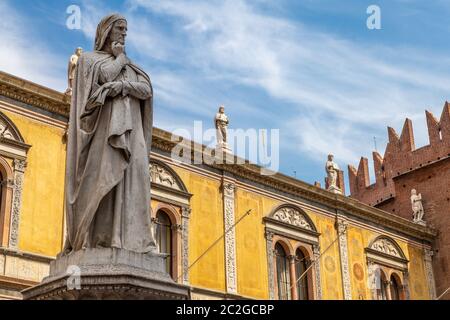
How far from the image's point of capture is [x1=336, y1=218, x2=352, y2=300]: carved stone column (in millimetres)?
24266

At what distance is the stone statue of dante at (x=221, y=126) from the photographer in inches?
874

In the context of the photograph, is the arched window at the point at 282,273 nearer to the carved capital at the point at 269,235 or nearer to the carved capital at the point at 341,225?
the carved capital at the point at 269,235

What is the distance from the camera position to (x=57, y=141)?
18047mm

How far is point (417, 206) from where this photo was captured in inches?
1152

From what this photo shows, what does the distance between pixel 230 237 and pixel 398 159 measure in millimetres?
12513

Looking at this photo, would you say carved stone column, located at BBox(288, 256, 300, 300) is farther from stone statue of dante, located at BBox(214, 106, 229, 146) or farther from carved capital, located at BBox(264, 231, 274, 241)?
stone statue of dante, located at BBox(214, 106, 229, 146)

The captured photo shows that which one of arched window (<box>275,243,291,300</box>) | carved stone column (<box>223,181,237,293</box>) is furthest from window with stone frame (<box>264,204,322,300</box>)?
carved stone column (<box>223,181,237,293</box>)

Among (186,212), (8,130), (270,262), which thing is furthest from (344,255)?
(8,130)

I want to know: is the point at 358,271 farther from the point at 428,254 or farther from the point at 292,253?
the point at 428,254

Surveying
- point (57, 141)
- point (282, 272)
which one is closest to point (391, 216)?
point (282, 272)

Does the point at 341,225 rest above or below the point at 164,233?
above

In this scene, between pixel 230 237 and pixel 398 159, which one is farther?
pixel 398 159
